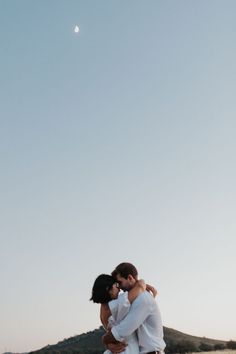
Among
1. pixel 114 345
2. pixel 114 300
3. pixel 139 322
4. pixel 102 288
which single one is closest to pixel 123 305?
pixel 114 300

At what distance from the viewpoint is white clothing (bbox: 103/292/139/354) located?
644cm

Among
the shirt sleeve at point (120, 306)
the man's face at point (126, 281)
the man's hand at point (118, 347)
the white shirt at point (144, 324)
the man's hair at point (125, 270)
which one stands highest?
the man's hair at point (125, 270)

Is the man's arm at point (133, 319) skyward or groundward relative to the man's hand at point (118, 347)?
skyward

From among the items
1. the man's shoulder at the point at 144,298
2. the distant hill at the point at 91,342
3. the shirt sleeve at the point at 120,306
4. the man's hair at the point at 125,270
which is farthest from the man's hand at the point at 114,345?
the distant hill at the point at 91,342

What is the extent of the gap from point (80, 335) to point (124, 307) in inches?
5557

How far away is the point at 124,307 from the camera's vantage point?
21.1 ft

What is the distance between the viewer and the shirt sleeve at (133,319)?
637 cm

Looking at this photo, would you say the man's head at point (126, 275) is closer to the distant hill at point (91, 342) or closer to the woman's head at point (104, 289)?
the woman's head at point (104, 289)

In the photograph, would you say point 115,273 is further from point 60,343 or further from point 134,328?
point 60,343

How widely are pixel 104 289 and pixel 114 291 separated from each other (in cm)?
14

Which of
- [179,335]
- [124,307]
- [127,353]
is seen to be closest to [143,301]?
[124,307]

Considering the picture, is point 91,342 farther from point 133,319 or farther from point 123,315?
point 133,319

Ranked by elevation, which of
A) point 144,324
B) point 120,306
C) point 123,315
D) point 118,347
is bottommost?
point 118,347

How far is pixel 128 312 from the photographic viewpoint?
6.49m
